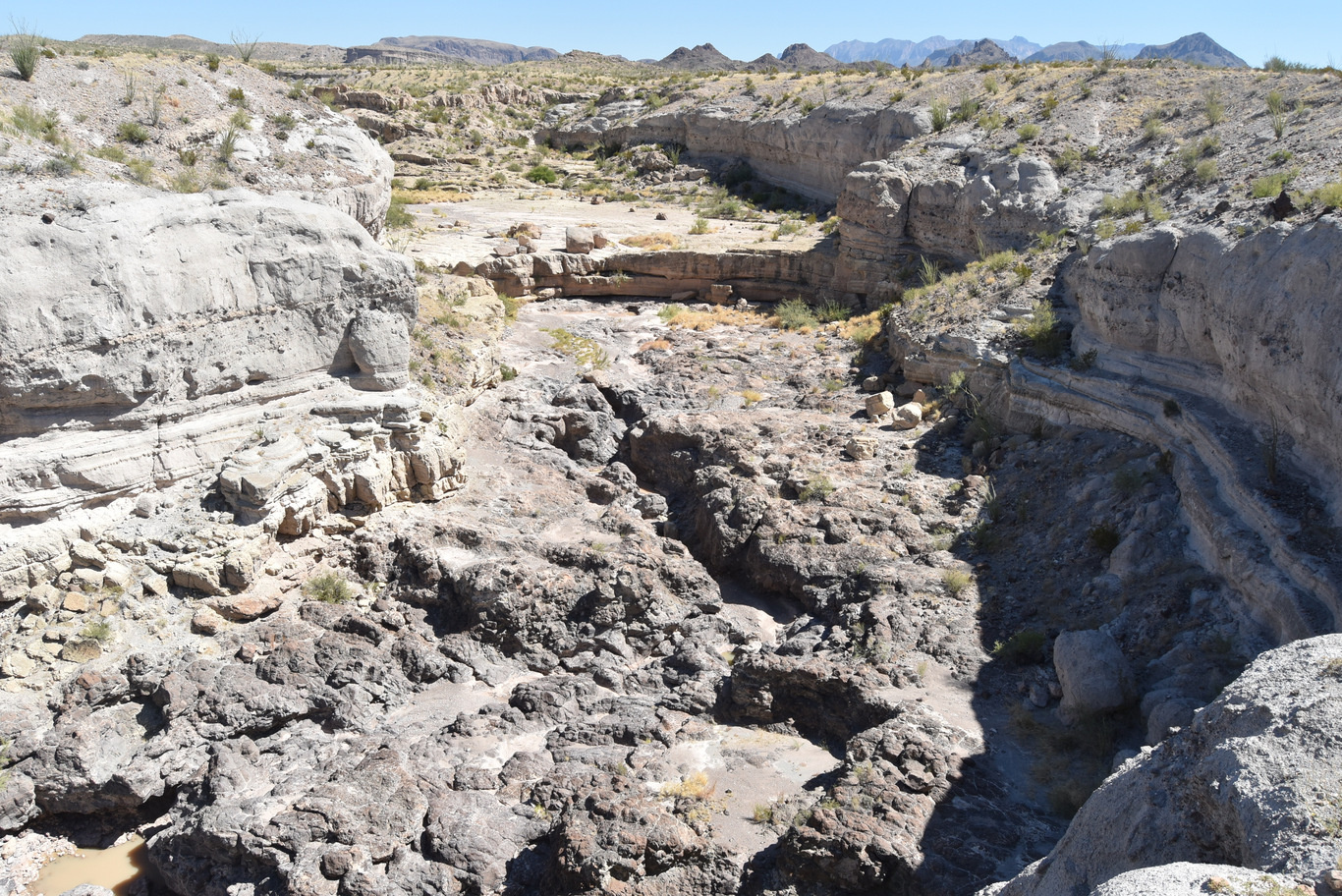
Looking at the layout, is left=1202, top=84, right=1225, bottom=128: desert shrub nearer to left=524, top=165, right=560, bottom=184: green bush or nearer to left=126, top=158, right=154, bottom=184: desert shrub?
left=126, top=158, right=154, bottom=184: desert shrub

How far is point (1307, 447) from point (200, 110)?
45.4 feet

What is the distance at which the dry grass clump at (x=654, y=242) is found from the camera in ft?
76.6

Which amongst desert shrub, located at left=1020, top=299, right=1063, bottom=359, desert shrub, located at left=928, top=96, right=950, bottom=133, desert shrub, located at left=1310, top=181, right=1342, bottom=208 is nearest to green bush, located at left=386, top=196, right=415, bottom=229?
desert shrub, located at left=1020, top=299, right=1063, bottom=359

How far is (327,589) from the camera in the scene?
1009 centimetres

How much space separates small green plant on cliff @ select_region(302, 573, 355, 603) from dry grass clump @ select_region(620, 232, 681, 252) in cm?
1469

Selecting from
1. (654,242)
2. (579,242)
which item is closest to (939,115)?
(654,242)

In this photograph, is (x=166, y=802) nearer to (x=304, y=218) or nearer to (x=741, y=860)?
(x=741, y=860)

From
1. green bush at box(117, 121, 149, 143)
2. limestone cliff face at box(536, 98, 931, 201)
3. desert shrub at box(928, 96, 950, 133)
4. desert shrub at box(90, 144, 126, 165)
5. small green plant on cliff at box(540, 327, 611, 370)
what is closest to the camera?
desert shrub at box(90, 144, 126, 165)

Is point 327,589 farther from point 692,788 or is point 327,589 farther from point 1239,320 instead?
point 1239,320

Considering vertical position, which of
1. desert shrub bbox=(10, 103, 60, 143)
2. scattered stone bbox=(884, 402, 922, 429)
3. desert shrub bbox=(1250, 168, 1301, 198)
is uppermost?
desert shrub bbox=(1250, 168, 1301, 198)

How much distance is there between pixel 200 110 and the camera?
41.8ft

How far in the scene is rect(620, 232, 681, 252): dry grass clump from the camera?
23.3 m

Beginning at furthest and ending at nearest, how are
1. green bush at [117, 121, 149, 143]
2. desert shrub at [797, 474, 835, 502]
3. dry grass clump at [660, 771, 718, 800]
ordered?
desert shrub at [797, 474, 835, 502] < green bush at [117, 121, 149, 143] < dry grass clump at [660, 771, 718, 800]

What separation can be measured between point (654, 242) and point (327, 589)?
50.7ft
